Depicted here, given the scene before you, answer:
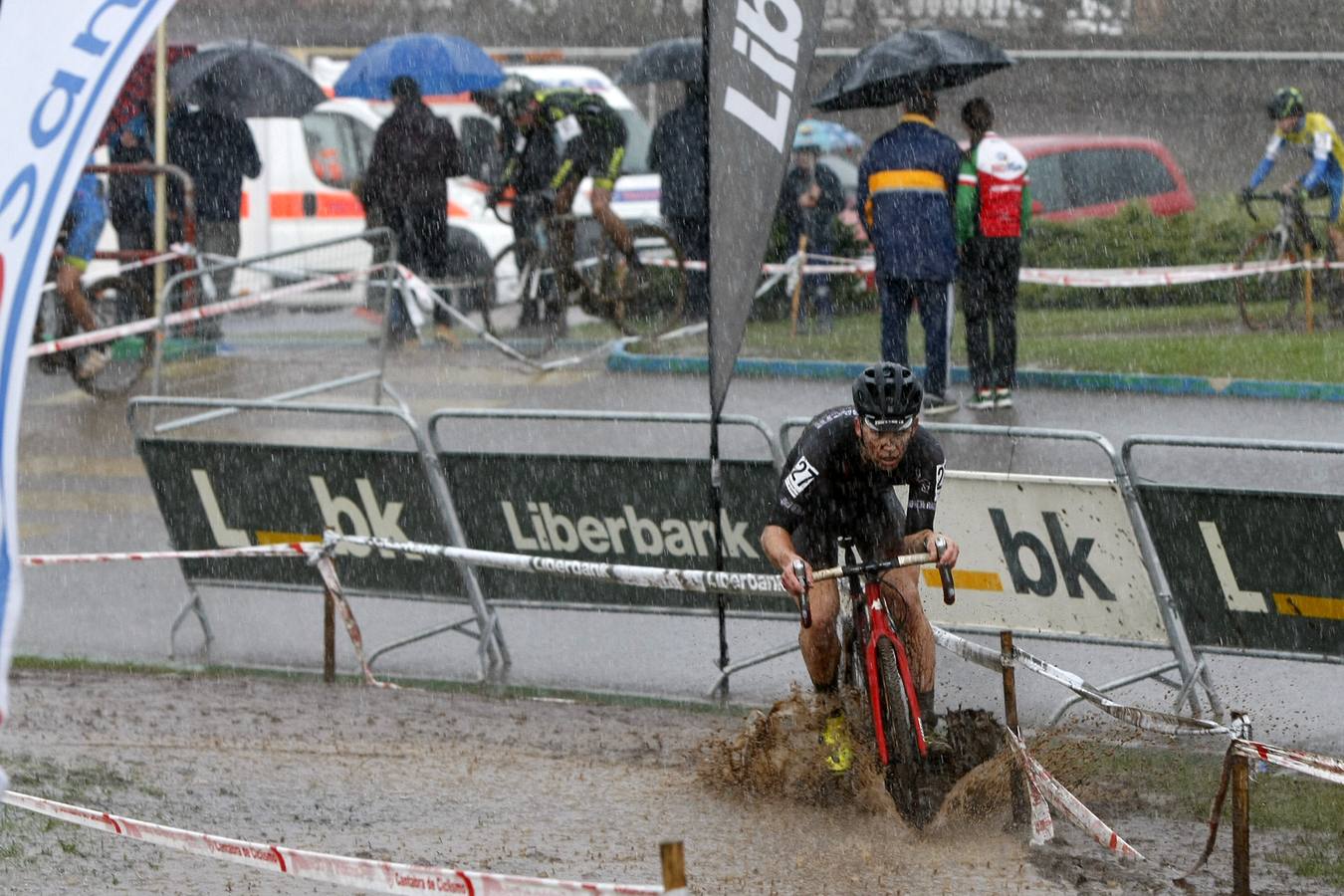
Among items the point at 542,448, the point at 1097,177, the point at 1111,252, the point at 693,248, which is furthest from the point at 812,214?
the point at 542,448

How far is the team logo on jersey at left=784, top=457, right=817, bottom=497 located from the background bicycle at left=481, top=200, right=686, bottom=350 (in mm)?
10236

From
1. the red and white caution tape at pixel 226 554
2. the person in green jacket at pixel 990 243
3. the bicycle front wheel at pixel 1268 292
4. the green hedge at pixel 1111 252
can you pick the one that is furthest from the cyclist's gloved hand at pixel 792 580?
the green hedge at pixel 1111 252

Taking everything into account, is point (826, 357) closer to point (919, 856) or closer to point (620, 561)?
point (620, 561)

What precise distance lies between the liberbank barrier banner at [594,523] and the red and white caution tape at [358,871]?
11.3 ft

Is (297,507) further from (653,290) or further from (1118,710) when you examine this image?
(653,290)

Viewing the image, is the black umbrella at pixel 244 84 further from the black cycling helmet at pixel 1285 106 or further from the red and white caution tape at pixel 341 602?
the red and white caution tape at pixel 341 602

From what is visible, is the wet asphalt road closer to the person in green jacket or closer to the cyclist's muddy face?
the person in green jacket

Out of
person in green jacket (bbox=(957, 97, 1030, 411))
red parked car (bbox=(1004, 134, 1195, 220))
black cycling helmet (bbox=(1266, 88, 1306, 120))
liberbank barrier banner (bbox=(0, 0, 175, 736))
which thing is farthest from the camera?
red parked car (bbox=(1004, 134, 1195, 220))

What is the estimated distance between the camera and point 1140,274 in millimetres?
17484

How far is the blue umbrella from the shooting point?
19.0 metres

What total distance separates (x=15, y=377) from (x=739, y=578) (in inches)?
175

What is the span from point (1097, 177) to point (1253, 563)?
1389 cm

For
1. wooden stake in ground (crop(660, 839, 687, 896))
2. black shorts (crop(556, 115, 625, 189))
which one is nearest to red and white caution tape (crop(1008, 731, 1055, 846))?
wooden stake in ground (crop(660, 839, 687, 896))

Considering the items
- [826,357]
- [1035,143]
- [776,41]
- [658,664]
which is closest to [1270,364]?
[826,357]
